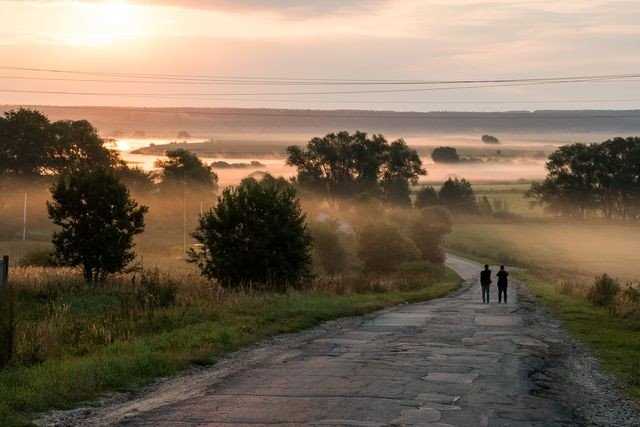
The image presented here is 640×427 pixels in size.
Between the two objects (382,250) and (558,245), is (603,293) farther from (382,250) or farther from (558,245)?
(558,245)

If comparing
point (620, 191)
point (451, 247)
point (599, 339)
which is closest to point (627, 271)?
point (451, 247)

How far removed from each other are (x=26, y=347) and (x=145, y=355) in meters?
2.34

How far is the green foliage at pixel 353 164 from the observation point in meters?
162

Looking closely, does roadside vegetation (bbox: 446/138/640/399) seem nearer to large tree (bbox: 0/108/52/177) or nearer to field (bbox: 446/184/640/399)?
field (bbox: 446/184/640/399)

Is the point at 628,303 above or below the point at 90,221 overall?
below

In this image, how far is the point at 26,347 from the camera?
18.0m

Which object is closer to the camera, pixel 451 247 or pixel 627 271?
pixel 627 271

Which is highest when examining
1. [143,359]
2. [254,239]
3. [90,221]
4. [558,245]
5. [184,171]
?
[184,171]

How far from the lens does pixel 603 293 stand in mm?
40406

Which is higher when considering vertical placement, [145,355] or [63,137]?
[63,137]

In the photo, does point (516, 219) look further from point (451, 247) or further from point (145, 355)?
point (145, 355)

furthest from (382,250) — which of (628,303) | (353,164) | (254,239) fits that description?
(353,164)

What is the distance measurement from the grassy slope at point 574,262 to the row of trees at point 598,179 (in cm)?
803

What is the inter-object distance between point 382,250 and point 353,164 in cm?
8167
